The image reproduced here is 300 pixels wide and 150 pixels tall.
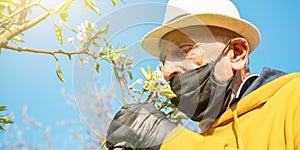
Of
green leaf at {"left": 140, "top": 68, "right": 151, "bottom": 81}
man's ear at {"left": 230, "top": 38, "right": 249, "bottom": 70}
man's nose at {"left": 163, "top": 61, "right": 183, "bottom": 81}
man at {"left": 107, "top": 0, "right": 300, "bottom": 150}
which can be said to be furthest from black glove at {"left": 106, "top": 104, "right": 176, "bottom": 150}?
man's ear at {"left": 230, "top": 38, "right": 249, "bottom": 70}

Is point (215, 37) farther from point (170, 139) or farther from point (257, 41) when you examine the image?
point (170, 139)

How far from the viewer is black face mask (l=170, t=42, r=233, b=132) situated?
1.35m

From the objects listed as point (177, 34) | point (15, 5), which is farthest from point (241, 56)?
point (15, 5)

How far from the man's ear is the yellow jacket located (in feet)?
0.79

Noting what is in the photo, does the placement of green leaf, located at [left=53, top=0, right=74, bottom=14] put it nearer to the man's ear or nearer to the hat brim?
the hat brim

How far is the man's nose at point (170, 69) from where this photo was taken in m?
1.36

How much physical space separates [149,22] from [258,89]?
44cm

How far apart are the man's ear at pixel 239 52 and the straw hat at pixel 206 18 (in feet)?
0.13

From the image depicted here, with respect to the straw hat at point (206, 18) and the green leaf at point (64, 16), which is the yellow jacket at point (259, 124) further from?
the green leaf at point (64, 16)

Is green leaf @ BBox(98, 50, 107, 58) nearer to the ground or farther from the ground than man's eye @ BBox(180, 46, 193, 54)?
nearer to the ground

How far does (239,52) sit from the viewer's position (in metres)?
1.50

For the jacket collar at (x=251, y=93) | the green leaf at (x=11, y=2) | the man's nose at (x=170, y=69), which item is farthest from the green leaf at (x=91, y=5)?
the jacket collar at (x=251, y=93)

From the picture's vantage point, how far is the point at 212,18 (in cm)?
148

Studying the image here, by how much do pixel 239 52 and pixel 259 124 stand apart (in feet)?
1.44
